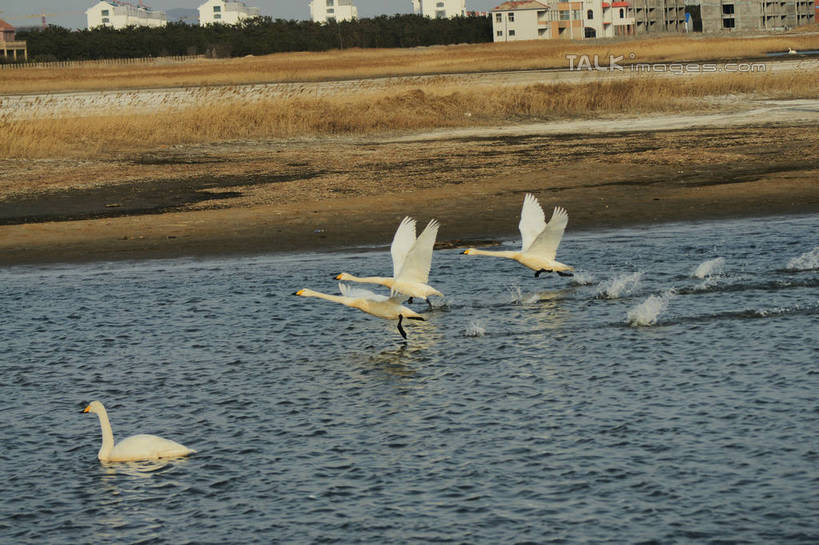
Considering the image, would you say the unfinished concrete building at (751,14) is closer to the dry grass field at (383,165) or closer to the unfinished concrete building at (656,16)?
the unfinished concrete building at (656,16)

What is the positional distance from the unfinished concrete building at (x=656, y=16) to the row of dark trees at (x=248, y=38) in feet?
83.0

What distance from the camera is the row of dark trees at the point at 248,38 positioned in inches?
5669

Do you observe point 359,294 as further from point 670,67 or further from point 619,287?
point 670,67

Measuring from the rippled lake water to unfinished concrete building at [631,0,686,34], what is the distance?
576ft

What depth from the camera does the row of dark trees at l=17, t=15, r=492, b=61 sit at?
472 ft

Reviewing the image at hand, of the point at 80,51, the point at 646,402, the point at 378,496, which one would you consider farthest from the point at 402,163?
the point at 80,51

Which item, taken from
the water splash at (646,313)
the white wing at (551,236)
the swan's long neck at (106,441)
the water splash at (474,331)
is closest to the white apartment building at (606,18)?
the white wing at (551,236)

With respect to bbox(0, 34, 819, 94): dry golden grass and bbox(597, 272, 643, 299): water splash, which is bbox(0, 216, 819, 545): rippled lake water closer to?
bbox(597, 272, 643, 299): water splash

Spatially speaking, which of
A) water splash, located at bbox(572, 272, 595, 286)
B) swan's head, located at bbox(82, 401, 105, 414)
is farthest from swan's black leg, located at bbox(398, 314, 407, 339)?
swan's head, located at bbox(82, 401, 105, 414)

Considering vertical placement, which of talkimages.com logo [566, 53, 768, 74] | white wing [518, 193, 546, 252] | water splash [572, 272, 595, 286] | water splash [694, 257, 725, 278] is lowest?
water splash [572, 272, 595, 286]

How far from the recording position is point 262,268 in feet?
72.2

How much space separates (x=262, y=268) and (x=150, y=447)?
10.4m

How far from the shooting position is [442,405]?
1330cm

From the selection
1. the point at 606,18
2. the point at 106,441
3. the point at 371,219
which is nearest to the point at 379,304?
the point at 106,441
